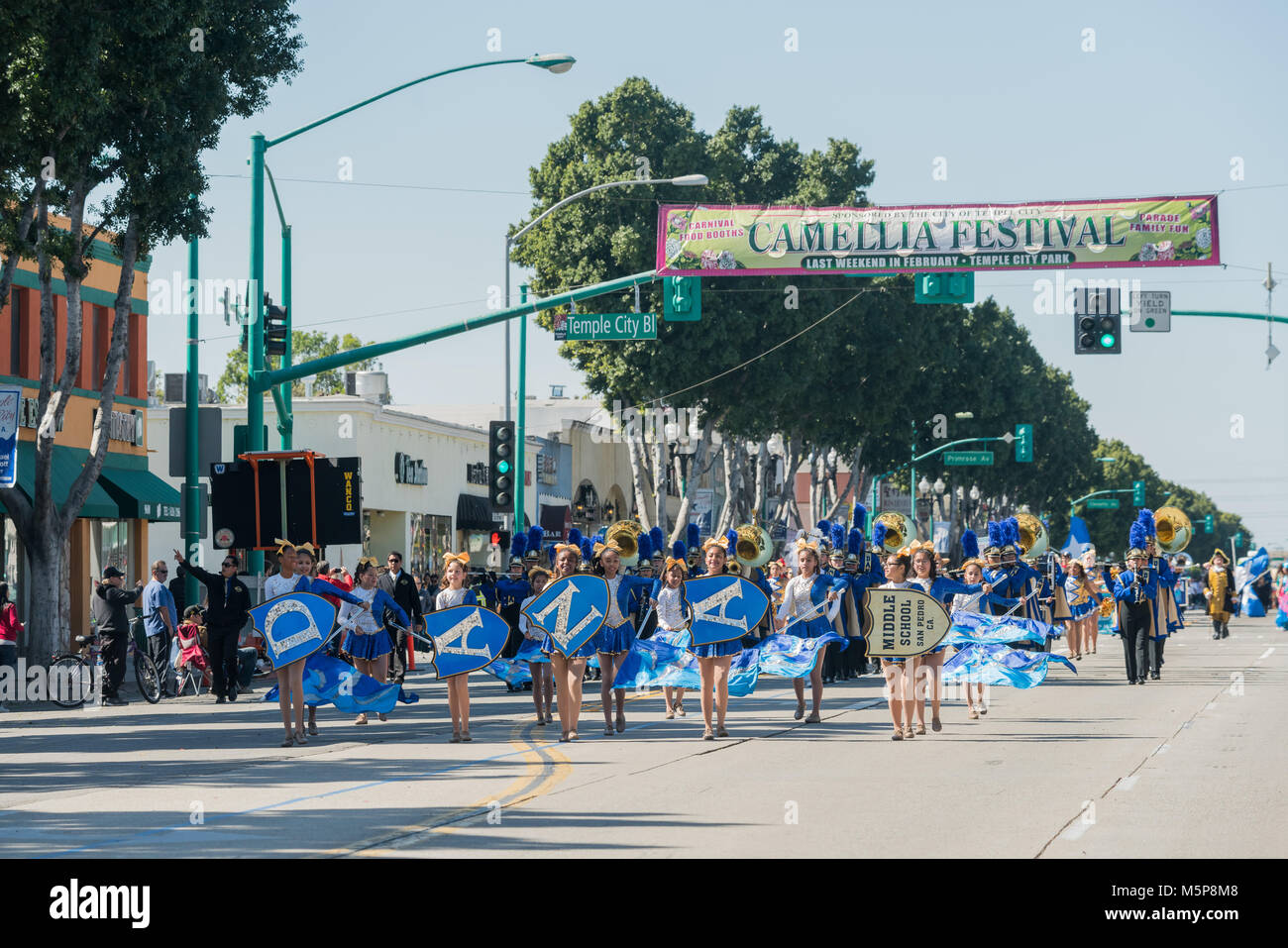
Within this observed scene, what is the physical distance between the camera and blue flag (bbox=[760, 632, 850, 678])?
17578 mm

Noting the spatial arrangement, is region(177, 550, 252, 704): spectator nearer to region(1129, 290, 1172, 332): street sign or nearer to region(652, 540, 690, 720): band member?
region(652, 540, 690, 720): band member

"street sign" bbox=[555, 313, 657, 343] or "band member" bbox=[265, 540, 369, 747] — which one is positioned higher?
"street sign" bbox=[555, 313, 657, 343]

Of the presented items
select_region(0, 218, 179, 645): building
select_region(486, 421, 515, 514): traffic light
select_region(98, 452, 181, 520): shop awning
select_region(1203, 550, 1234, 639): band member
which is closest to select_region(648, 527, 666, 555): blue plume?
select_region(486, 421, 515, 514): traffic light

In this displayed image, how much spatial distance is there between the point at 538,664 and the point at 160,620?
7306mm

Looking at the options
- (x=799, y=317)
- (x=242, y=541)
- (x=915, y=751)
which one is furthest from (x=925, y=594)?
(x=799, y=317)

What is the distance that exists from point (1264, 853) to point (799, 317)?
33.0m

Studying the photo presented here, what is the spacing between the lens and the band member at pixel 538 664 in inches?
663

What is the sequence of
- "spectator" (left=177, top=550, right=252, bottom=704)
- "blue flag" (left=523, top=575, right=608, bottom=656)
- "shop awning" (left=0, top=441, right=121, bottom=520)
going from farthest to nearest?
1. "shop awning" (left=0, top=441, right=121, bottom=520)
2. "spectator" (left=177, top=550, right=252, bottom=704)
3. "blue flag" (left=523, top=575, right=608, bottom=656)

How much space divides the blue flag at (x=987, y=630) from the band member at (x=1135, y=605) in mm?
2687

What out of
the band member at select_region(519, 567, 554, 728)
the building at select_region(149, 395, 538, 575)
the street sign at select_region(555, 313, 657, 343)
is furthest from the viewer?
the building at select_region(149, 395, 538, 575)

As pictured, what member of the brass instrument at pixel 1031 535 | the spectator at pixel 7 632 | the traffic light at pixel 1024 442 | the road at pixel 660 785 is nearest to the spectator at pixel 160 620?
the spectator at pixel 7 632

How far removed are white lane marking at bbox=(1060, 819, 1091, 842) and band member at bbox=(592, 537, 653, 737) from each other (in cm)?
663

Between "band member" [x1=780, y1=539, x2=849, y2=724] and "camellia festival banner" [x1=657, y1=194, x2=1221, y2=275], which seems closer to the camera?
"band member" [x1=780, y1=539, x2=849, y2=724]

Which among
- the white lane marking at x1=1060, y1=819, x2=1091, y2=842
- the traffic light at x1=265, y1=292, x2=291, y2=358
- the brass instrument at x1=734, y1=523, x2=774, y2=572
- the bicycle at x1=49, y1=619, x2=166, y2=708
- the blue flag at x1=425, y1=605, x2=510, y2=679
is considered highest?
the traffic light at x1=265, y1=292, x2=291, y2=358
